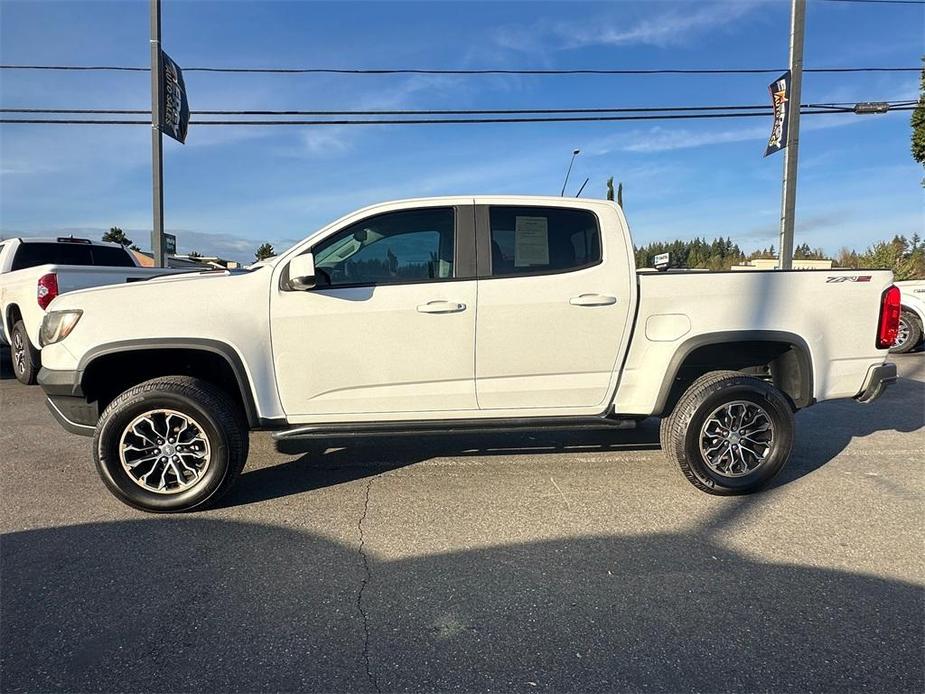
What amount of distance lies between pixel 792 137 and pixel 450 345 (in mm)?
11213

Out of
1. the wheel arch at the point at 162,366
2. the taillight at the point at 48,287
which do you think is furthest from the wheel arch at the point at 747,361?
the taillight at the point at 48,287

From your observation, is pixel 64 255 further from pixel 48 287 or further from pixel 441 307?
pixel 441 307

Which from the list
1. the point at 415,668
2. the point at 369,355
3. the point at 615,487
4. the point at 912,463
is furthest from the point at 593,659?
the point at 912,463

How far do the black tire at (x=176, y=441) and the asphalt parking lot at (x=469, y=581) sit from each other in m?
0.13

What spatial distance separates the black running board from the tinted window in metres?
7.02

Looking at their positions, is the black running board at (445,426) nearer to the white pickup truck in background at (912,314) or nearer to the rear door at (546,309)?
the rear door at (546,309)

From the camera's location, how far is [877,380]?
4.12 meters

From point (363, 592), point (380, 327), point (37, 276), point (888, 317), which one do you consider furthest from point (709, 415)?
point (37, 276)

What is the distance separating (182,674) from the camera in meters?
2.23

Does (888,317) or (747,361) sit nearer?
(888,317)

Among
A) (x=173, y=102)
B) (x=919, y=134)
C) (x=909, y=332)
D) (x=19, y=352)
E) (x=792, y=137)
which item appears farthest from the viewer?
(x=919, y=134)

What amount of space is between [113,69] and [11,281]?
10.5 metres

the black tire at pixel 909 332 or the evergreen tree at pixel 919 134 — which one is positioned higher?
the evergreen tree at pixel 919 134

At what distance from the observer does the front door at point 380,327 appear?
12.3 feet
